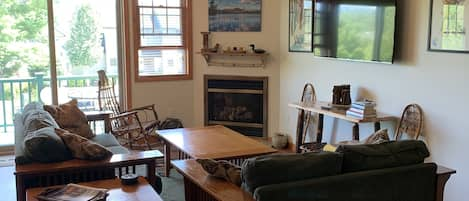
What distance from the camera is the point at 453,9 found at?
3.67 m

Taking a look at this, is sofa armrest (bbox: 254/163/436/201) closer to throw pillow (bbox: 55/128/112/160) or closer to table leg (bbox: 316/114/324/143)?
throw pillow (bbox: 55/128/112/160)

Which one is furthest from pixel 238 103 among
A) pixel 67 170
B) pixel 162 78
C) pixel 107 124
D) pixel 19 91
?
pixel 67 170

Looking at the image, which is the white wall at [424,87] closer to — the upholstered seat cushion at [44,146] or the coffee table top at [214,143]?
the coffee table top at [214,143]

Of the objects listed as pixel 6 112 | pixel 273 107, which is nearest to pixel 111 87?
pixel 6 112

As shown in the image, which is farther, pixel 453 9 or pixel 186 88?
pixel 186 88

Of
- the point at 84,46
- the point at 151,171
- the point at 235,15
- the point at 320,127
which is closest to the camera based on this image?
the point at 151,171

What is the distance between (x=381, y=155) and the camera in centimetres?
264

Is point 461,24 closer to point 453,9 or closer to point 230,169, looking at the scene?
point 453,9

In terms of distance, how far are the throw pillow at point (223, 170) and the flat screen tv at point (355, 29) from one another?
212 cm

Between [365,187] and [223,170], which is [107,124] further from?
[365,187]

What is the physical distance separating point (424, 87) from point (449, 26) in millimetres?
534

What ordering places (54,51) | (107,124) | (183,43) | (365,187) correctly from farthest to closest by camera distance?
(183,43), (54,51), (107,124), (365,187)

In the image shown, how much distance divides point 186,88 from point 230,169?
3709 mm

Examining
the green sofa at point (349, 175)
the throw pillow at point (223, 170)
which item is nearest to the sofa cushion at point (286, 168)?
the green sofa at point (349, 175)
